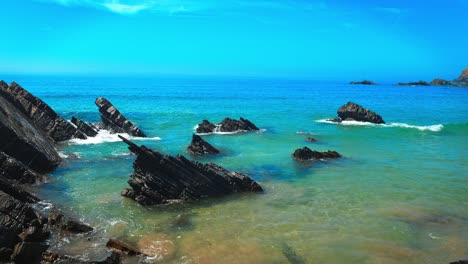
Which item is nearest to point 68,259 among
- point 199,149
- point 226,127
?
A: point 199,149

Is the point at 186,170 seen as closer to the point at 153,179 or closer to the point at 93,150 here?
the point at 153,179

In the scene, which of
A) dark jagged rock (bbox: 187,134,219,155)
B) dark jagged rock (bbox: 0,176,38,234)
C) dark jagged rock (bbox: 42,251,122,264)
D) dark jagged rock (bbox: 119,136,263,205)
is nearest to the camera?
→ dark jagged rock (bbox: 42,251,122,264)

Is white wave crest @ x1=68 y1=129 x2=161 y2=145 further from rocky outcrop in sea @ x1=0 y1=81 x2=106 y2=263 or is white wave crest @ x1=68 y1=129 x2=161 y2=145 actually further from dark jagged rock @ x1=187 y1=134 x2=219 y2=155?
dark jagged rock @ x1=187 y1=134 x2=219 y2=155

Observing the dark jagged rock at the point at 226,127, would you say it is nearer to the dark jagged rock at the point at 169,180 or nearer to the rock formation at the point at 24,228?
the dark jagged rock at the point at 169,180

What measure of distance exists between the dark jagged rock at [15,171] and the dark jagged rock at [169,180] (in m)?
6.93

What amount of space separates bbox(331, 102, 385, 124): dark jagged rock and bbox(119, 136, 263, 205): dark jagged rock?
1875 inches

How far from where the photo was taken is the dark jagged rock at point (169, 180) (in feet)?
85.6

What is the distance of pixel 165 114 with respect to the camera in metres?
80.7

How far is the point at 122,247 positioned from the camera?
18469 millimetres

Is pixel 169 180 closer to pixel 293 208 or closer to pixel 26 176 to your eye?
pixel 293 208

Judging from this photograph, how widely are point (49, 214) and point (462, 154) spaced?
39000 millimetres

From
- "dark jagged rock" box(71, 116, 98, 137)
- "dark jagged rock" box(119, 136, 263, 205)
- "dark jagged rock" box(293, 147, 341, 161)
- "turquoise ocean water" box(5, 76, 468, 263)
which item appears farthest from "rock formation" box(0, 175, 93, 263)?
"dark jagged rock" box(71, 116, 98, 137)

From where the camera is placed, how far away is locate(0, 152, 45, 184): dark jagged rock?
27406 mm

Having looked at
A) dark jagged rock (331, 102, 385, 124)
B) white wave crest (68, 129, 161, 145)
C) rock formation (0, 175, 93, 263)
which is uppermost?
dark jagged rock (331, 102, 385, 124)
